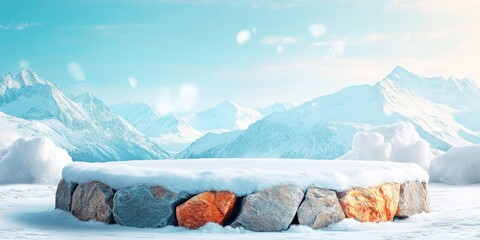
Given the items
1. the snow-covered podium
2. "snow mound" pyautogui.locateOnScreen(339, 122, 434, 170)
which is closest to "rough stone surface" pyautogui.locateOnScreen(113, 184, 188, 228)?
the snow-covered podium

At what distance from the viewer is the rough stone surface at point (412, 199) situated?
41.5 ft

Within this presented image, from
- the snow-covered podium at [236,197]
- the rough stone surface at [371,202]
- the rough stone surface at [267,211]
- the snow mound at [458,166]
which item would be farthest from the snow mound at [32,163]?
the snow mound at [458,166]

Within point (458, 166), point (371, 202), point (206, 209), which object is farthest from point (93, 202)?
point (458, 166)

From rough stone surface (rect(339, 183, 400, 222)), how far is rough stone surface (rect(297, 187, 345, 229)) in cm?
26

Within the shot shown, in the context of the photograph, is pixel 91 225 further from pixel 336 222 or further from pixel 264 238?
pixel 336 222

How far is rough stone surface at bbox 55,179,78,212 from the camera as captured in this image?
13.0 meters

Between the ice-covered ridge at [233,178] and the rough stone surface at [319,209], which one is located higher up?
the ice-covered ridge at [233,178]

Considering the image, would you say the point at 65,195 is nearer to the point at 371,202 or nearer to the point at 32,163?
the point at 371,202

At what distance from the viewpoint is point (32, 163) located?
72.7ft

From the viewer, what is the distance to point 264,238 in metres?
9.82

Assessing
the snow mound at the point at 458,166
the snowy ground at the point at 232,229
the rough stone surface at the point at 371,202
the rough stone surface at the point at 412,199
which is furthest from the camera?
the snow mound at the point at 458,166

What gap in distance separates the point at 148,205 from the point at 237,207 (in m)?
1.71

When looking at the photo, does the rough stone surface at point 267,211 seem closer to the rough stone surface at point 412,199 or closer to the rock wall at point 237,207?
the rock wall at point 237,207

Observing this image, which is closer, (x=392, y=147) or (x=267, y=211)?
(x=267, y=211)
